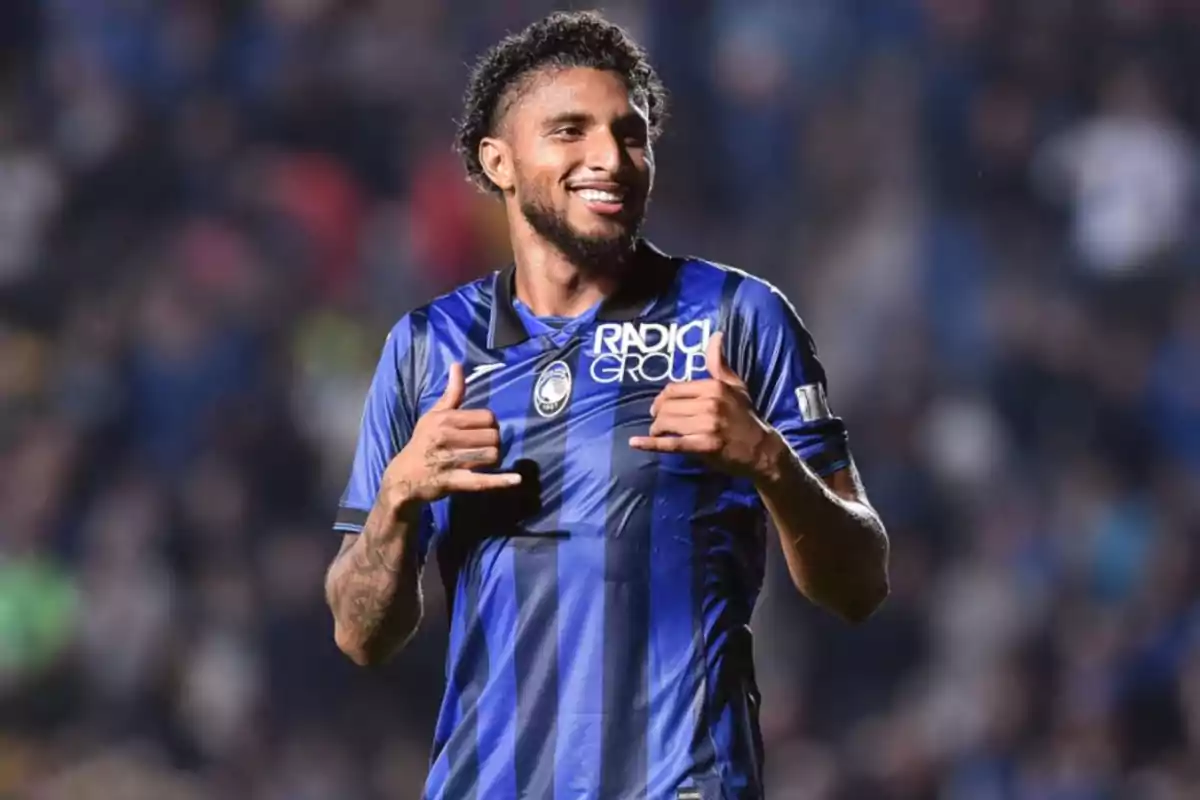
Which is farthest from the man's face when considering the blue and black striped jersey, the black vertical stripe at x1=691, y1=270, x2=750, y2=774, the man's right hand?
the man's right hand

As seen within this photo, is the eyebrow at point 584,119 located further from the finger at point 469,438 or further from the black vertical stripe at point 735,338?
the finger at point 469,438

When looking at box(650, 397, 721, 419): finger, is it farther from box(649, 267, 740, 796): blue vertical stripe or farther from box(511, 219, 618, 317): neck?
box(511, 219, 618, 317): neck

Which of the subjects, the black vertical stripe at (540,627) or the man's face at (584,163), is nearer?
the black vertical stripe at (540,627)

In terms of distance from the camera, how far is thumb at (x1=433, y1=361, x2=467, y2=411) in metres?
2.96

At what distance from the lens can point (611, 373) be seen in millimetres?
3133

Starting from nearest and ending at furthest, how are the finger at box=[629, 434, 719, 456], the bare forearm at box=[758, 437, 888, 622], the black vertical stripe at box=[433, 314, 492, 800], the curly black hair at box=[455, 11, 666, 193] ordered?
the finger at box=[629, 434, 719, 456]
the bare forearm at box=[758, 437, 888, 622]
the black vertical stripe at box=[433, 314, 492, 800]
the curly black hair at box=[455, 11, 666, 193]

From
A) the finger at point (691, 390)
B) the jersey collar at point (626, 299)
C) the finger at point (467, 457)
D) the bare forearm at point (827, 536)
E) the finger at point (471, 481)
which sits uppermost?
the jersey collar at point (626, 299)

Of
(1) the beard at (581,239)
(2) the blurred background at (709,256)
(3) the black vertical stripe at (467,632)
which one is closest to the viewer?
(3) the black vertical stripe at (467,632)

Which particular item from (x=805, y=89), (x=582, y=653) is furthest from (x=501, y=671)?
(x=805, y=89)

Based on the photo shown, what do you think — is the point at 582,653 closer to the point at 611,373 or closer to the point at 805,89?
the point at 611,373

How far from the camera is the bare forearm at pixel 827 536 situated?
2836 mm

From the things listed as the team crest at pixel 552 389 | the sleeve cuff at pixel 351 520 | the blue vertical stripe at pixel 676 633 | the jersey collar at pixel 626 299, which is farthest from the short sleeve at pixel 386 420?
the blue vertical stripe at pixel 676 633

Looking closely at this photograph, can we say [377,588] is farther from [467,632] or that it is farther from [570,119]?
[570,119]

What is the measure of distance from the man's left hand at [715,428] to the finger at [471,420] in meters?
0.24
